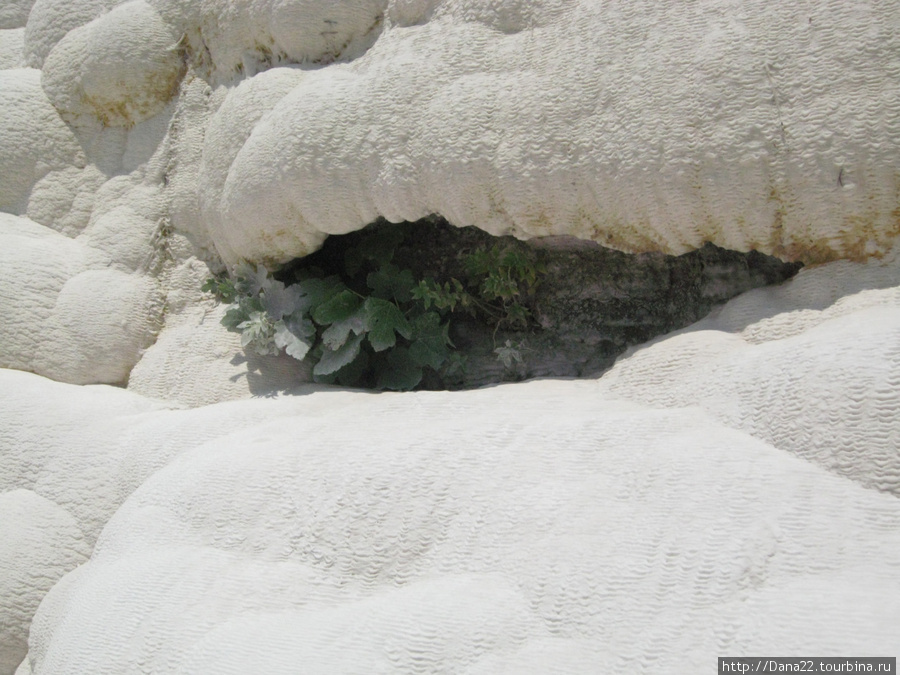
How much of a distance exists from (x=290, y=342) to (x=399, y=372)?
1.40ft

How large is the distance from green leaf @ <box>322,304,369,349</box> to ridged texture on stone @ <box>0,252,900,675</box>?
1.41 ft

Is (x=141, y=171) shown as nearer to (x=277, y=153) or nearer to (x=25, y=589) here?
(x=277, y=153)

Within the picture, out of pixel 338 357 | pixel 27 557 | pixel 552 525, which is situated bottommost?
pixel 27 557

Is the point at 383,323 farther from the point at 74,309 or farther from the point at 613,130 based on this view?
the point at 74,309

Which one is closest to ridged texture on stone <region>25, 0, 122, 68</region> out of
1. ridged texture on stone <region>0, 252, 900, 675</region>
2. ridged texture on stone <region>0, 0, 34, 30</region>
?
ridged texture on stone <region>0, 0, 34, 30</region>

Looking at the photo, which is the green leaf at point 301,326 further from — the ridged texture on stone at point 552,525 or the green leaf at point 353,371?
the ridged texture on stone at point 552,525

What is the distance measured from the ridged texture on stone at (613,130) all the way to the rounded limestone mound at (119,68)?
107 cm

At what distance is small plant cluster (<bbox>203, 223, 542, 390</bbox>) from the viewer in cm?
290

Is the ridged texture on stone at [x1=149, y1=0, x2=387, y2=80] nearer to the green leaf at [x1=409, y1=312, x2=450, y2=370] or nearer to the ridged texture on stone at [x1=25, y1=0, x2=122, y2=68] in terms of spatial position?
the ridged texture on stone at [x1=25, y1=0, x2=122, y2=68]

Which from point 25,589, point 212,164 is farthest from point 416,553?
point 212,164

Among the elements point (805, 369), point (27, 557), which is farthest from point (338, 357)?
point (805, 369)

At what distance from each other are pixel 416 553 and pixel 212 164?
6.78ft

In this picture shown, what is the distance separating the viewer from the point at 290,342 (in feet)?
9.73

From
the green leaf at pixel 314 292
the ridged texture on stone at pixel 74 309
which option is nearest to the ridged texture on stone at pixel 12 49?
the ridged texture on stone at pixel 74 309
